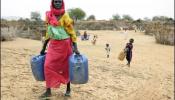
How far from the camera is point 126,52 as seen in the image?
13078mm

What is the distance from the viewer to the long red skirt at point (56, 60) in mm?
6254

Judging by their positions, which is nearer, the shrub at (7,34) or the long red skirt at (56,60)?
the long red skirt at (56,60)

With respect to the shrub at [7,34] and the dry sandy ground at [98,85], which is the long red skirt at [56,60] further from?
the shrub at [7,34]

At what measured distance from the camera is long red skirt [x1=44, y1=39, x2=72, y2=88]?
6.25 m

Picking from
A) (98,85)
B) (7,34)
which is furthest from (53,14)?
(7,34)

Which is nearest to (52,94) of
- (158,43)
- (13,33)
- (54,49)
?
(54,49)

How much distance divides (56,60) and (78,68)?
0.41 metres

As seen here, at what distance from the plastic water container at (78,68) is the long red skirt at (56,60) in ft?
0.55

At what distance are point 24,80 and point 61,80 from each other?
80.4 inches

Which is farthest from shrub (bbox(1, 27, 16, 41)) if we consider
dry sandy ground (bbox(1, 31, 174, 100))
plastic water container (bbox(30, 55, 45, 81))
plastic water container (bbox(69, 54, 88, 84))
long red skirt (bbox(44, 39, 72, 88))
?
plastic water container (bbox(69, 54, 88, 84))

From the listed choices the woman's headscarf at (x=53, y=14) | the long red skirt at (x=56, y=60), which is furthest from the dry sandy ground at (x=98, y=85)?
the woman's headscarf at (x=53, y=14)

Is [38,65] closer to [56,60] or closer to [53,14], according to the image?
[56,60]

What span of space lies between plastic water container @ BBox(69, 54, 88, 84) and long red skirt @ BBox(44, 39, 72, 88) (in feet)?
0.55

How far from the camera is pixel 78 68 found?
6105 mm
